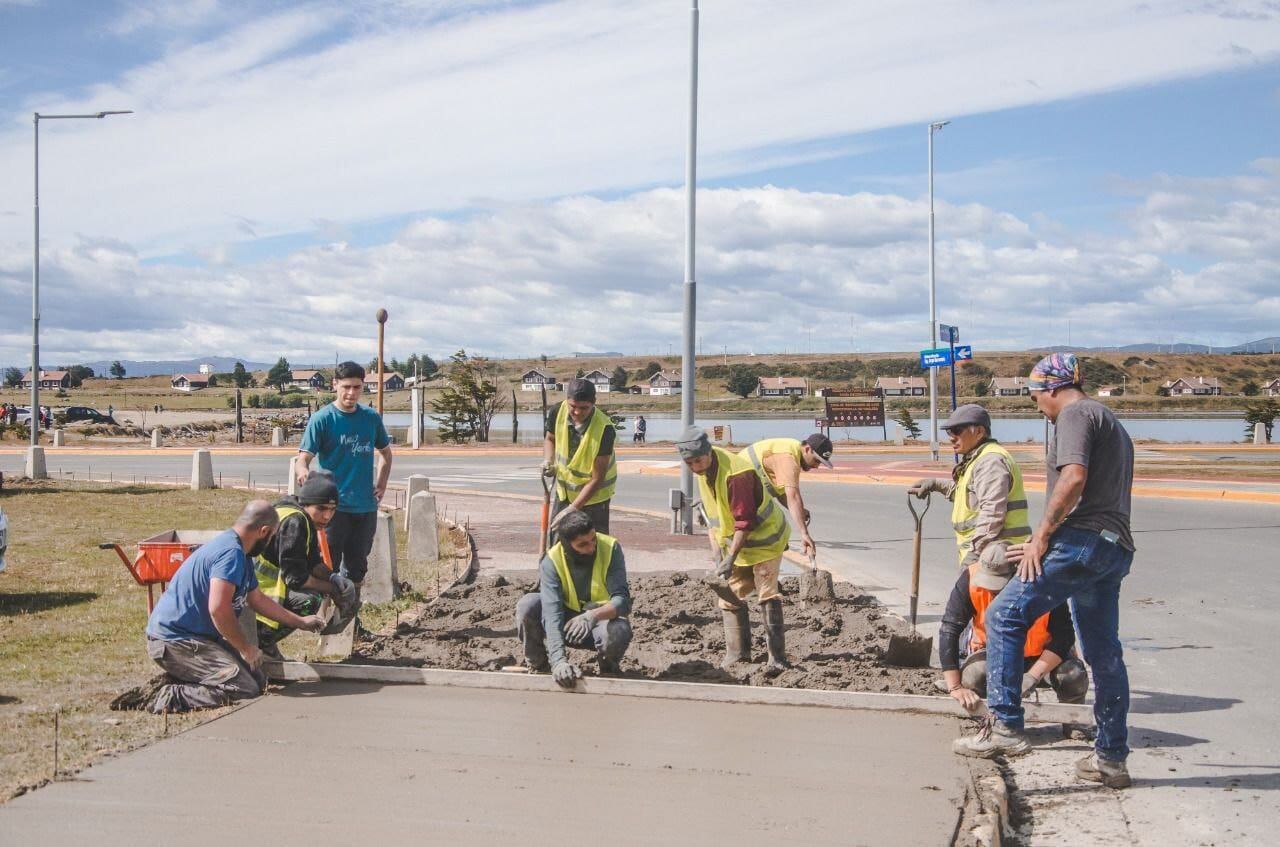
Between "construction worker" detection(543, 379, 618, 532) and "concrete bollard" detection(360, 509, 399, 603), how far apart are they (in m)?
1.77

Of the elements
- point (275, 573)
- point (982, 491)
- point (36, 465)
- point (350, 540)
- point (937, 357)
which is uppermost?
point (937, 357)

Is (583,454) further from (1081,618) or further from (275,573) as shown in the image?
(1081,618)

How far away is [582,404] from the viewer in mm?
8180

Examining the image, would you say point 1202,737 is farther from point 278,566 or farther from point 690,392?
point 690,392

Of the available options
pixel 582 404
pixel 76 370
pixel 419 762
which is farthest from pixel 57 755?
pixel 76 370

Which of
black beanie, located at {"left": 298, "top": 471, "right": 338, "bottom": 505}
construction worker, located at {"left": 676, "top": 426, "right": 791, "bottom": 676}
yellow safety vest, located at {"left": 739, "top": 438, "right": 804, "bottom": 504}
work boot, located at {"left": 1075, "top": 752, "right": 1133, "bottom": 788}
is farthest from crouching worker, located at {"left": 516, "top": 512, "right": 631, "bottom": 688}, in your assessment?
work boot, located at {"left": 1075, "top": 752, "right": 1133, "bottom": 788}

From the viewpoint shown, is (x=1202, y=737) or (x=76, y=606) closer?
(x=1202, y=737)

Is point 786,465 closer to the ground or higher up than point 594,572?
higher up

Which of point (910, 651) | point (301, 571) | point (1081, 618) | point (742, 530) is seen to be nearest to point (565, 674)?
point (742, 530)

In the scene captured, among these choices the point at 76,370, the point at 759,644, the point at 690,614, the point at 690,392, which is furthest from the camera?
the point at 76,370

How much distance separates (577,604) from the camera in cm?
681

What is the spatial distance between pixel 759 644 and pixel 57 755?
4.28 meters

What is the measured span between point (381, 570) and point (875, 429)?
2344 inches

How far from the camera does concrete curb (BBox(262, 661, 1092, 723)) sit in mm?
6074
